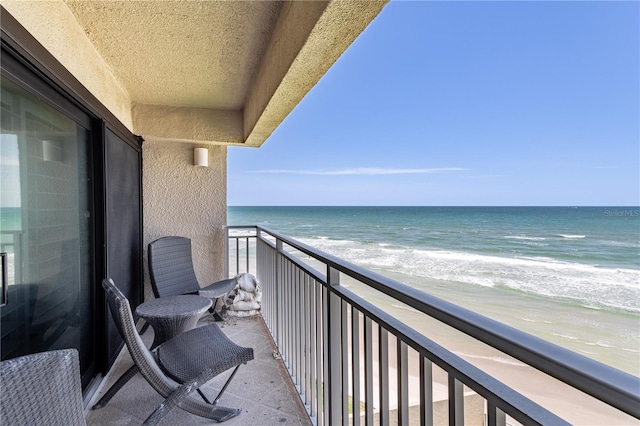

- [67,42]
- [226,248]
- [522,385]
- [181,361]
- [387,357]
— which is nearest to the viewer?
[387,357]

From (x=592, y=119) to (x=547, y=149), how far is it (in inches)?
104

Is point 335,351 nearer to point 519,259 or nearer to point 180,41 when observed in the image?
point 180,41

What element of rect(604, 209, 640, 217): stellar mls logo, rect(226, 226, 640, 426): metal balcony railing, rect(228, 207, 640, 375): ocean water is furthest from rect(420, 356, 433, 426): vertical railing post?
rect(604, 209, 640, 217): stellar mls logo

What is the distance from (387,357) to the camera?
1.09 meters

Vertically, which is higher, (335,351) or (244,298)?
(335,351)

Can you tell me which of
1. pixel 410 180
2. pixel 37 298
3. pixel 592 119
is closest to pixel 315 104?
pixel 410 180

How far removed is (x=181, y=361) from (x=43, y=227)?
3.23 feet

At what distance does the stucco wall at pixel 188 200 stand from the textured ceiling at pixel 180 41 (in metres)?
0.83

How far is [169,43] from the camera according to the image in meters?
2.15

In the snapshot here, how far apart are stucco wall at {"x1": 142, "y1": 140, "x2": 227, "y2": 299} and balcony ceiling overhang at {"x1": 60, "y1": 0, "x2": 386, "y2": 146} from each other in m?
0.41

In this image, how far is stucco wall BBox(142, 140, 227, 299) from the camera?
12.2ft

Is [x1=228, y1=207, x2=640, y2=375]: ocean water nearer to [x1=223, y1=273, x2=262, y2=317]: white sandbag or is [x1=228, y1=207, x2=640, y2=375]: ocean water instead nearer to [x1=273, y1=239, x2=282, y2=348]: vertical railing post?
[x1=223, y1=273, x2=262, y2=317]: white sandbag

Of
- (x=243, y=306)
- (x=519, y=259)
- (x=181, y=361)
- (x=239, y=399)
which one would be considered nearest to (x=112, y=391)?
(x=181, y=361)

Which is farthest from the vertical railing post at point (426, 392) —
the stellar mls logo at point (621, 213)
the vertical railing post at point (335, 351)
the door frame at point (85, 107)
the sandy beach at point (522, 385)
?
the stellar mls logo at point (621, 213)
